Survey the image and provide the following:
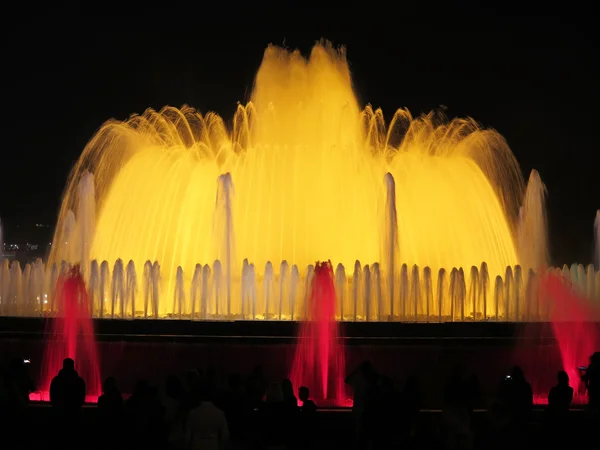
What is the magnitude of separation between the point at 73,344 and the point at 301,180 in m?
12.1

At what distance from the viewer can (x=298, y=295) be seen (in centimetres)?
2469

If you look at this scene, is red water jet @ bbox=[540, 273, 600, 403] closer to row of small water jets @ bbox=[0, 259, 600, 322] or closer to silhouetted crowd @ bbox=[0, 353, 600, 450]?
row of small water jets @ bbox=[0, 259, 600, 322]

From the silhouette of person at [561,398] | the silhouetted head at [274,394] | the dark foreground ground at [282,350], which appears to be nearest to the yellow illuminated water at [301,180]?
the dark foreground ground at [282,350]

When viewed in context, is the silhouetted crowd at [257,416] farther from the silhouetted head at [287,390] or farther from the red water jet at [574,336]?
the red water jet at [574,336]

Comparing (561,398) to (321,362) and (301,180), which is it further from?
(301,180)

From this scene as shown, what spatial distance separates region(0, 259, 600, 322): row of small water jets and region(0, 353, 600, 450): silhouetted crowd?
43.5 feet

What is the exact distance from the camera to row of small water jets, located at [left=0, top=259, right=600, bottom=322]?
2472 cm

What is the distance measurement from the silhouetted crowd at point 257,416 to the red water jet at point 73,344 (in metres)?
7.27

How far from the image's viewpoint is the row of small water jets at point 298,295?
24719 millimetres

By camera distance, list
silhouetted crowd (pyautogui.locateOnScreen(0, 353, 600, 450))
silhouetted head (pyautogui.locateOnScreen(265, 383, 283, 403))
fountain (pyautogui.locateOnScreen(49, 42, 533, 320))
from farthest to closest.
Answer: fountain (pyautogui.locateOnScreen(49, 42, 533, 320)), silhouetted head (pyautogui.locateOnScreen(265, 383, 283, 403)), silhouetted crowd (pyautogui.locateOnScreen(0, 353, 600, 450))

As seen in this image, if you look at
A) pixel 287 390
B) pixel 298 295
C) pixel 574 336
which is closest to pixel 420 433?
pixel 287 390

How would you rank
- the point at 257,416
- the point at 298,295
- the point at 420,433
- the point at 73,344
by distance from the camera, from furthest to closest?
1. the point at 298,295
2. the point at 73,344
3. the point at 257,416
4. the point at 420,433

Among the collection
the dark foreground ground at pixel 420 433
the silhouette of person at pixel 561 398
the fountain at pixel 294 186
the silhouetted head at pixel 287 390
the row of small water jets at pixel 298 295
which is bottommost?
the dark foreground ground at pixel 420 433

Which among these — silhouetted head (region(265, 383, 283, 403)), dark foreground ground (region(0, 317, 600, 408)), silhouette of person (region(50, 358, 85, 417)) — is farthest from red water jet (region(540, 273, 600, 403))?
silhouette of person (region(50, 358, 85, 417))
